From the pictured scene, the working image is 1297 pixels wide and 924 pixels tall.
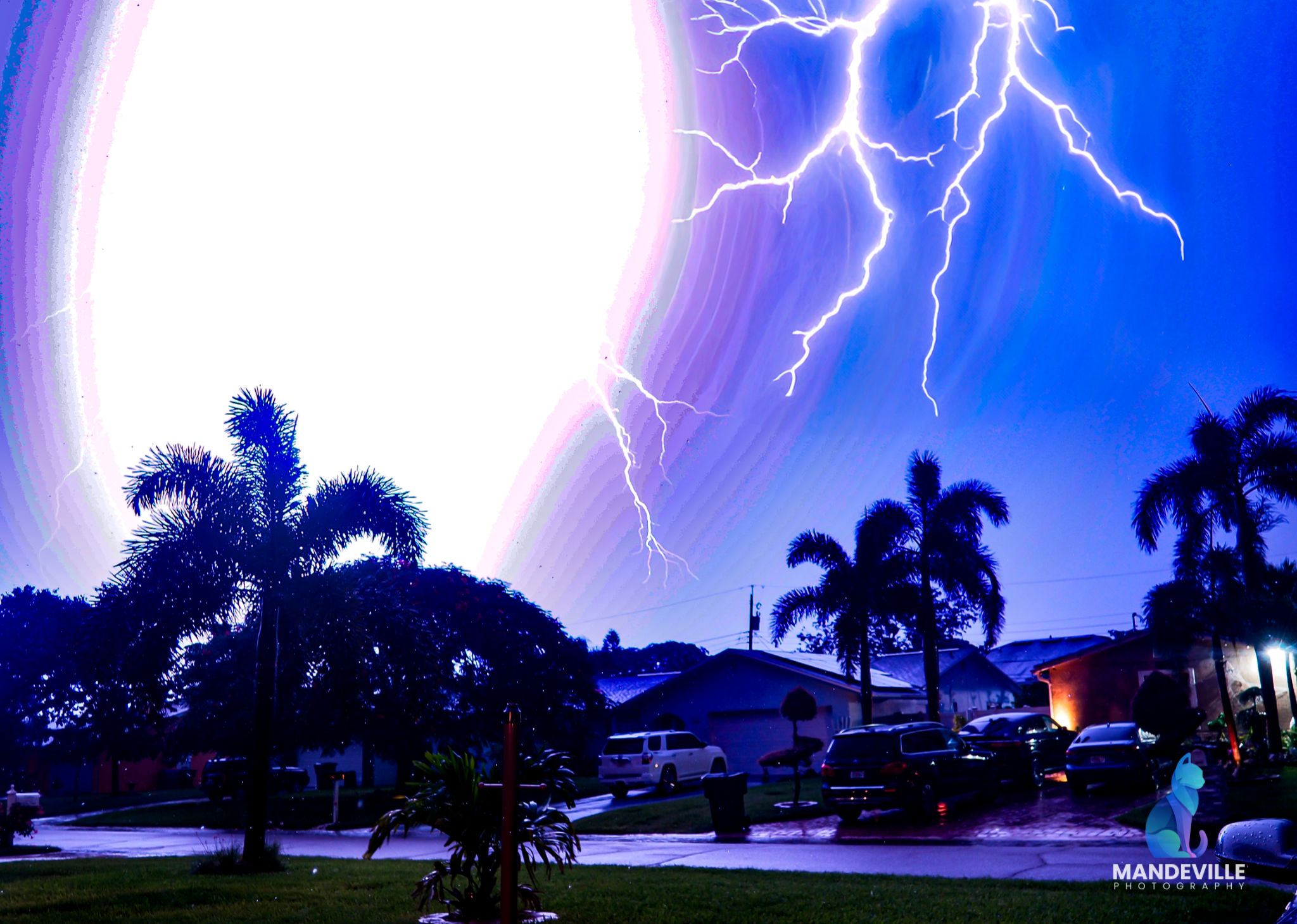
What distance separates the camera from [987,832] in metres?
15.5

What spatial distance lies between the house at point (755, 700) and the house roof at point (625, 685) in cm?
204

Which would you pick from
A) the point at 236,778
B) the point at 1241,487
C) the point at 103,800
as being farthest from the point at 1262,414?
the point at 103,800

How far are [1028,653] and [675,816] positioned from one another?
4672cm

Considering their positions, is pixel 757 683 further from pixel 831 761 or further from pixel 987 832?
pixel 987 832

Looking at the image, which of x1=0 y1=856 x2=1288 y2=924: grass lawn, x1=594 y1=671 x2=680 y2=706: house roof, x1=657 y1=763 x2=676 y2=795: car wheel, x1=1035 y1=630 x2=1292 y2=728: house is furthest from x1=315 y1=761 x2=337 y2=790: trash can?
x1=1035 y1=630 x2=1292 y2=728: house

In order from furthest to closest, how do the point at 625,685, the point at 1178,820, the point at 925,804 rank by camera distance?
the point at 625,685 → the point at 925,804 → the point at 1178,820

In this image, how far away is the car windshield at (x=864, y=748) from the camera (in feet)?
56.5

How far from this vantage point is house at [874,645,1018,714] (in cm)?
4272

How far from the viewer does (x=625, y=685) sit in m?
45.8

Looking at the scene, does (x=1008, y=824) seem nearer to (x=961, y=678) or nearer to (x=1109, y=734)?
(x=1109, y=734)

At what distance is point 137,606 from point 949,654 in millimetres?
36225

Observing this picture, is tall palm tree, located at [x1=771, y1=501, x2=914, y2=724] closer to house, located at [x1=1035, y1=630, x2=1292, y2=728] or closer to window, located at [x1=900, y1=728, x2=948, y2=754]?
window, located at [x1=900, y1=728, x2=948, y2=754]

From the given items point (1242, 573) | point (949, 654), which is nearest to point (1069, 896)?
point (1242, 573)

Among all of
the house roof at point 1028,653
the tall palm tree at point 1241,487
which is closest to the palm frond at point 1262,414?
the tall palm tree at point 1241,487
